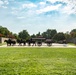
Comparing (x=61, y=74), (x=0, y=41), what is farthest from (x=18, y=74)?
(x=0, y=41)

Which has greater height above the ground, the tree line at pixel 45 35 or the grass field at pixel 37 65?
the tree line at pixel 45 35

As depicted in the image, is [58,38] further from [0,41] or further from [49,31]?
[49,31]

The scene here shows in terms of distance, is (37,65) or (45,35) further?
(45,35)

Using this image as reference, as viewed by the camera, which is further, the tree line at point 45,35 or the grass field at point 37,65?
the tree line at point 45,35

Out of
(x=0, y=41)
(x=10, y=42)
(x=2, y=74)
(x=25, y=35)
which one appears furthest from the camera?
(x=25, y=35)

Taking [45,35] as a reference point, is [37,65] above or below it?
below

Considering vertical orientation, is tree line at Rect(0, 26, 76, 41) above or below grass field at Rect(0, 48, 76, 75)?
above

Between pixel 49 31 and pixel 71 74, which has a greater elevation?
pixel 49 31

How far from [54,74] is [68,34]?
3945 inches

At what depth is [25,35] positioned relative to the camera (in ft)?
479

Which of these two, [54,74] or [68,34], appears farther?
[68,34]

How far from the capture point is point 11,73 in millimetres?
9727

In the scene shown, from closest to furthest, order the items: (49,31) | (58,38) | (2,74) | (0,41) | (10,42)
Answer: (2,74) < (10,42) < (0,41) < (58,38) < (49,31)

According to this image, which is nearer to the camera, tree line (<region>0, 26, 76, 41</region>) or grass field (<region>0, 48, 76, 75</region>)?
grass field (<region>0, 48, 76, 75</region>)
